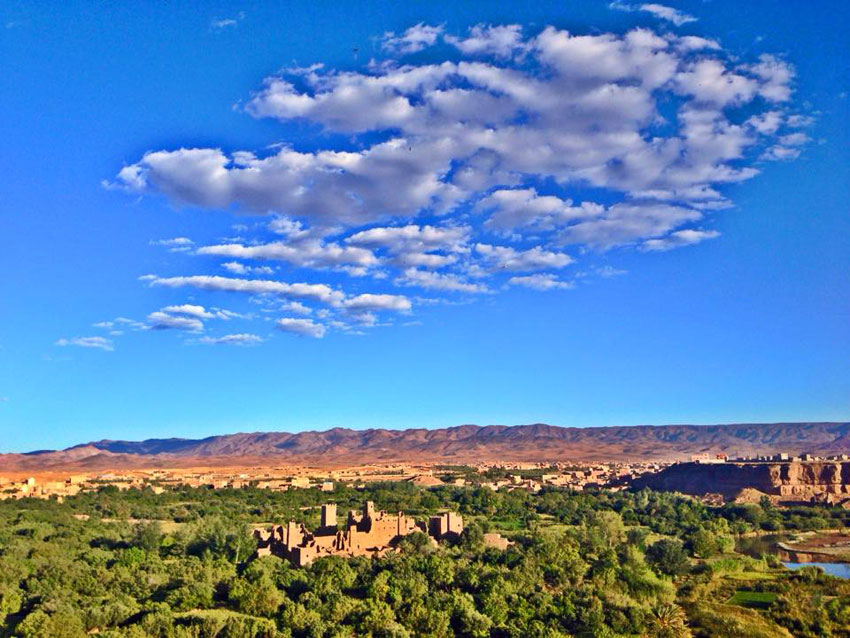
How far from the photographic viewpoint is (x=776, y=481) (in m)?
78.8

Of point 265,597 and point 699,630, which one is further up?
point 265,597

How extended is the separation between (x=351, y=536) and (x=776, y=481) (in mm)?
55516

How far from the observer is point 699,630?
2988cm

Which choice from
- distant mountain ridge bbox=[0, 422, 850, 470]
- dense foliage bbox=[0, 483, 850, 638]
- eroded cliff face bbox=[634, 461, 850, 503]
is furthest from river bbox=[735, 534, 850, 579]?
distant mountain ridge bbox=[0, 422, 850, 470]

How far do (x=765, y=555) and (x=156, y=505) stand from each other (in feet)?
159

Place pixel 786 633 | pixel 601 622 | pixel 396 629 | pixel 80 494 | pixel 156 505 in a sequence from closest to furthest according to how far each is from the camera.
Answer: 1. pixel 396 629
2. pixel 601 622
3. pixel 786 633
4. pixel 156 505
5. pixel 80 494

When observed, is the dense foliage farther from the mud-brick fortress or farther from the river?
the river

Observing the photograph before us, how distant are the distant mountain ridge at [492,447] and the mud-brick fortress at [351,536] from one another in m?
100

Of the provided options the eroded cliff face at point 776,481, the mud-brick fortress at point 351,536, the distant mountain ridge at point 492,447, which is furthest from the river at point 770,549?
the distant mountain ridge at point 492,447

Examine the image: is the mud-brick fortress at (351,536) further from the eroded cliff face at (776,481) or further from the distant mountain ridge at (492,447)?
the distant mountain ridge at (492,447)

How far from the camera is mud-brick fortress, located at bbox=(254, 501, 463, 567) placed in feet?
125

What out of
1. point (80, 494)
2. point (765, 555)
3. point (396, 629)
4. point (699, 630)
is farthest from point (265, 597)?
point (80, 494)

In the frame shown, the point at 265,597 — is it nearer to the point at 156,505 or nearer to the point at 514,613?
the point at 514,613

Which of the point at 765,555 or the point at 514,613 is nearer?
the point at 514,613
